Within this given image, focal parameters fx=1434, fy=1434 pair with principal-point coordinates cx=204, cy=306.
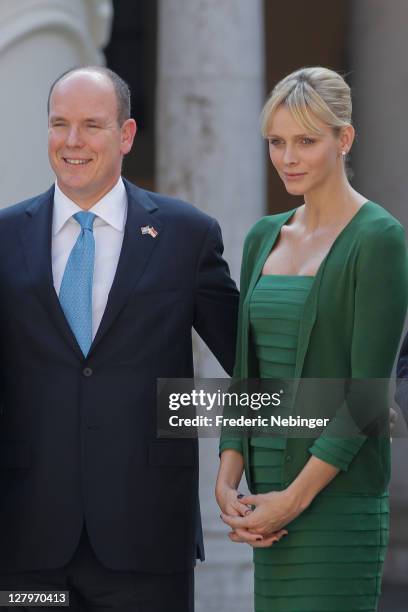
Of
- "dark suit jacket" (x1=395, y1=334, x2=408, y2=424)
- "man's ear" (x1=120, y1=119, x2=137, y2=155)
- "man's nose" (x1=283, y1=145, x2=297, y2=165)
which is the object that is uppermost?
"man's ear" (x1=120, y1=119, x2=137, y2=155)

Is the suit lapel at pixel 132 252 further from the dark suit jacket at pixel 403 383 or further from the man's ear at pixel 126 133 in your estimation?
the dark suit jacket at pixel 403 383

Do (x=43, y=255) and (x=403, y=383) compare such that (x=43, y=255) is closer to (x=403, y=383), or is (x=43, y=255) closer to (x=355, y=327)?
(x=355, y=327)

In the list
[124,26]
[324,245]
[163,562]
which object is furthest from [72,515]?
[124,26]

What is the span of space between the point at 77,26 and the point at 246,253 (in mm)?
4923

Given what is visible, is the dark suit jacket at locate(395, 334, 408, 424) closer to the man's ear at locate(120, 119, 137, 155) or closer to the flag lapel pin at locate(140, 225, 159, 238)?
the flag lapel pin at locate(140, 225, 159, 238)

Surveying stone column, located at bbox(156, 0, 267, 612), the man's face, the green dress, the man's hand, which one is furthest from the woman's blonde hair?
stone column, located at bbox(156, 0, 267, 612)

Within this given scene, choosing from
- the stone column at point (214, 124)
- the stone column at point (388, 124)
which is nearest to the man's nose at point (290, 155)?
the stone column at point (214, 124)

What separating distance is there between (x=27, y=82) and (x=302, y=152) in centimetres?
461

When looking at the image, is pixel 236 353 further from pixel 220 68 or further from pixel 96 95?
pixel 220 68

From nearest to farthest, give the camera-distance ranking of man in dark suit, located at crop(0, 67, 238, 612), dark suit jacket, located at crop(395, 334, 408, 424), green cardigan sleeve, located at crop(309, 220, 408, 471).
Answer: green cardigan sleeve, located at crop(309, 220, 408, 471), dark suit jacket, located at crop(395, 334, 408, 424), man in dark suit, located at crop(0, 67, 238, 612)

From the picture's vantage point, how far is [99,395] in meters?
4.78

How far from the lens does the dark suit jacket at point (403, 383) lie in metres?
4.39

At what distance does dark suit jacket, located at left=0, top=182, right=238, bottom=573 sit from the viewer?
188 inches

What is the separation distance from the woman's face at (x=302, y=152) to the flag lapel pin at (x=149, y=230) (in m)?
0.61
